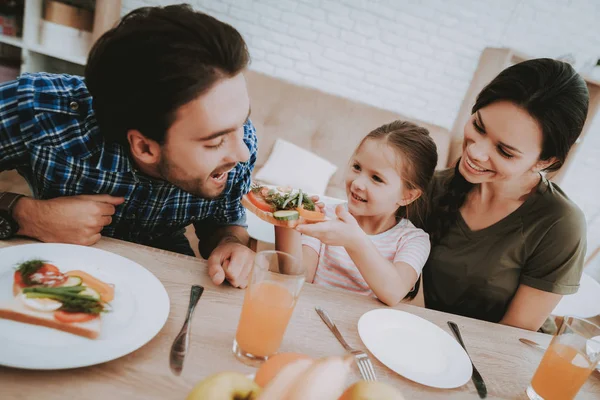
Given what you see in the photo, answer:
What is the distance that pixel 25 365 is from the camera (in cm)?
58

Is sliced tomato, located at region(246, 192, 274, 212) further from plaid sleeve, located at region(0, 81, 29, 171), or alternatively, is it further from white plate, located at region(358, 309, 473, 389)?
plaid sleeve, located at region(0, 81, 29, 171)

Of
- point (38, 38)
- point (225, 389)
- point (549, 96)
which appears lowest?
point (38, 38)

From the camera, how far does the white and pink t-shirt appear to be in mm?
1493

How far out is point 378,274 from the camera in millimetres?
1176

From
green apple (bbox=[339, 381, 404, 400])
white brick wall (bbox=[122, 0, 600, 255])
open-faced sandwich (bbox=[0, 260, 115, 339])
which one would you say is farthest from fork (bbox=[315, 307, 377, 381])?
white brick wall (bbox=[122, 0, 600, 255])

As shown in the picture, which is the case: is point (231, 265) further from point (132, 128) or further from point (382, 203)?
point (382, 203)

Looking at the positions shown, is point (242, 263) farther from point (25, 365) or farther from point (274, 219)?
point (25, 365)

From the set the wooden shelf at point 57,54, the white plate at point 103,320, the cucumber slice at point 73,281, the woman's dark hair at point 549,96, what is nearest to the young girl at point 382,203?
the woman's dark hair at point 549,96

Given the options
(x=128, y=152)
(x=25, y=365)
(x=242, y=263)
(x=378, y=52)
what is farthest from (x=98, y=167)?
(x=378, y=52)

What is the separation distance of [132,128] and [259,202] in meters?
0.58

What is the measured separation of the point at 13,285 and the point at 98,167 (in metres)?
0.46

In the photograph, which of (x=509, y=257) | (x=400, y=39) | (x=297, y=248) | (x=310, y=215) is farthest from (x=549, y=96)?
(x=400, y=39)

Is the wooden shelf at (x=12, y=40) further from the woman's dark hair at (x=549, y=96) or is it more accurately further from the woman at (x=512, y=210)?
the woman's dark hair at (x=549, y=96)

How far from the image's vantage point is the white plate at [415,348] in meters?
0.85
